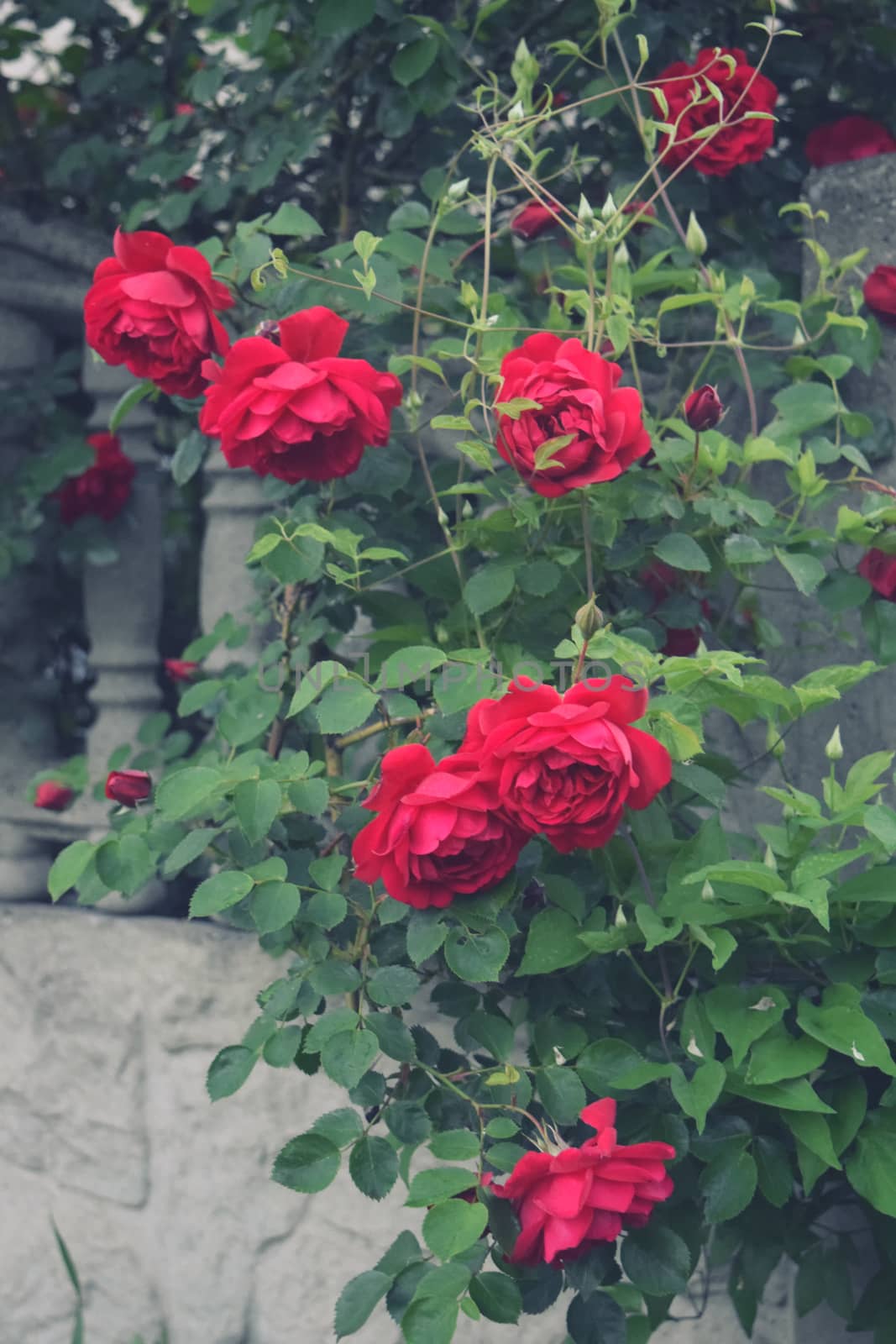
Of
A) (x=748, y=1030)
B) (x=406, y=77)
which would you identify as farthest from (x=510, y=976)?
(x=406, y=77)

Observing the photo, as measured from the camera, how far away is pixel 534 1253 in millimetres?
1020

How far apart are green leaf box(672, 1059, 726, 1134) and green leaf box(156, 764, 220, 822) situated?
0.47 meters

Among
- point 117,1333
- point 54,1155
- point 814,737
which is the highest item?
point 814,737

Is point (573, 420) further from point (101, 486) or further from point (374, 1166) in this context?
point (101, 486)

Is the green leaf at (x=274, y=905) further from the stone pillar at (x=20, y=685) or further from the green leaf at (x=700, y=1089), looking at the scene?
the stone pillar at (x=20, y=685)

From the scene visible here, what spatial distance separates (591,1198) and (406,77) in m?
1.19

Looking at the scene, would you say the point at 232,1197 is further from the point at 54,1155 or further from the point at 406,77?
the point at 406,77

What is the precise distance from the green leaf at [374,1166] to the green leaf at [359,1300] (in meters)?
0.09

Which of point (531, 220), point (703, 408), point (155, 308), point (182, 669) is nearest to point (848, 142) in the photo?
point (531, 220)

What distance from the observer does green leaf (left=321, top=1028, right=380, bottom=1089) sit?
108cm

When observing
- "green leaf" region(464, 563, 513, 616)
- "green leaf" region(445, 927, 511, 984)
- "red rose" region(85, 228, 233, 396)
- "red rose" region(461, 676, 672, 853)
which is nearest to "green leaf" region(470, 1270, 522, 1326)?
"green leaf" region(445, 927, 511, 984)

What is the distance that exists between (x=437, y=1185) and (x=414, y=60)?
1.20 meters

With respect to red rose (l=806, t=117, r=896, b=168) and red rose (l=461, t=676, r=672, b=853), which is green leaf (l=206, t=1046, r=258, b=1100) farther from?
red rose (l=806, t=117, r=896, b=168)

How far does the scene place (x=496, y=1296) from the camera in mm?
1045
